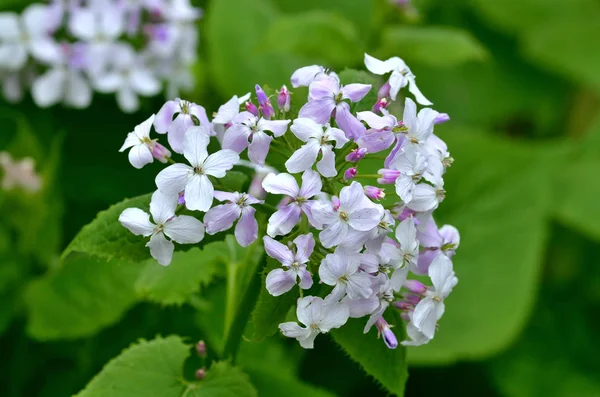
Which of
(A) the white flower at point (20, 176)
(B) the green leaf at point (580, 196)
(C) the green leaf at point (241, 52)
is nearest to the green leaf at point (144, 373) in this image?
(A) the white flower at point (20, 176)

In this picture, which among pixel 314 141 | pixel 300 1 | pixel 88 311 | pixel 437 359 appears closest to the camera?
pixel 314 141

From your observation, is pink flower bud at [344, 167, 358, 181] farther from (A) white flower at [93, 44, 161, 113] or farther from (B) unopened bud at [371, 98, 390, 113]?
(A) white flower at [93, 44, 161, 113]

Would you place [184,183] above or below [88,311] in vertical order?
above

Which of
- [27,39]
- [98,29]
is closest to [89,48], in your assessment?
[98,29]

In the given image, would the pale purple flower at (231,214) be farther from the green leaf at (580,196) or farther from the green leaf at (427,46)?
the green leaf at (580,196)

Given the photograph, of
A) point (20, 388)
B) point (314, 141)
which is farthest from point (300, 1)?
point (314, 141)

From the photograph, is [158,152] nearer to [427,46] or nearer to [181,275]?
[181,275]

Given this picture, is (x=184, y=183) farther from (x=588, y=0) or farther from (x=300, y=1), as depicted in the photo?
(x=588, y=0)
